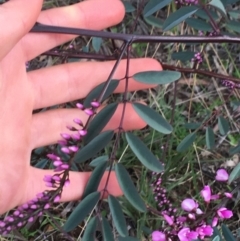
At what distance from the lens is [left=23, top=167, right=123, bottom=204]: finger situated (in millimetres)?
1116

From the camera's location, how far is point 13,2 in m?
0.95

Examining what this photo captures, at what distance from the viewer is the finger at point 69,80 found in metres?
1.15

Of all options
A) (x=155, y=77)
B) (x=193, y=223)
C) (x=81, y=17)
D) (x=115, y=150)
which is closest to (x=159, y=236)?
(x=193, y=223)

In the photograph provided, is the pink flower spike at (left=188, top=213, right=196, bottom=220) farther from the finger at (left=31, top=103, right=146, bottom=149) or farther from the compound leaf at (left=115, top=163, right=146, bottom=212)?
the finger at (left=31, top=103, right=146, bottom=149)

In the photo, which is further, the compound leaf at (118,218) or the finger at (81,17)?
the finger at (81,17)

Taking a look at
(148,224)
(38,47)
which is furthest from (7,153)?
(148,224)

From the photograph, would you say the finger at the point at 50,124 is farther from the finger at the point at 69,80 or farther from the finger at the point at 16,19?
the finger at the point at 16,19

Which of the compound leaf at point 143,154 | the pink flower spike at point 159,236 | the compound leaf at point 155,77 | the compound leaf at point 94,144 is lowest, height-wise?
the pink flower spike at point 159,236

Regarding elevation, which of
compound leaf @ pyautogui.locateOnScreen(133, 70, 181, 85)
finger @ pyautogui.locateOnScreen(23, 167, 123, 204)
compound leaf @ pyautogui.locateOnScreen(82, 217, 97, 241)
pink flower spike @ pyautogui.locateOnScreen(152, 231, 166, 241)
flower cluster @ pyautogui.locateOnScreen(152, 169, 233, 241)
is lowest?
finger @ pyautogui.locateOnScreen(23, 167, 123, 204)

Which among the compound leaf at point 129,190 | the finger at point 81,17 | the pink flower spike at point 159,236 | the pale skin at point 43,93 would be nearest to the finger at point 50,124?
the pale skin at point 43,93

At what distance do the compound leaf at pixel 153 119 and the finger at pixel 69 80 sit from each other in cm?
18

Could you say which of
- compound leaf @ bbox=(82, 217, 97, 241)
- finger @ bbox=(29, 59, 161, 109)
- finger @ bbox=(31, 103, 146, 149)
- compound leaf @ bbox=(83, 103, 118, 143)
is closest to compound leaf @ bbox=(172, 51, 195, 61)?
finger @ bbox=(29, 59, 161, 109)

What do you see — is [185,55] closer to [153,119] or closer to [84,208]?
[153,119]

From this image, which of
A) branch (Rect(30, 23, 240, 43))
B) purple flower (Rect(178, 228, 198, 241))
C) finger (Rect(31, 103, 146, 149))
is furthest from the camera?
finger (Rect(31, 103, 146, 149))
